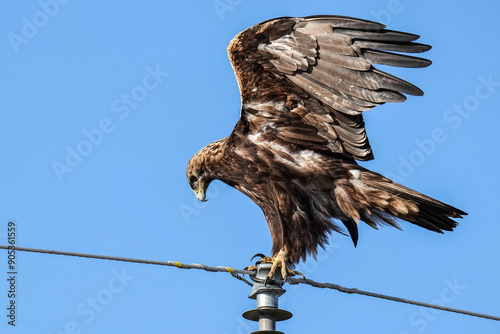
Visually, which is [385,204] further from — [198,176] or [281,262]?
[198,176]

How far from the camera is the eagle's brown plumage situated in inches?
273

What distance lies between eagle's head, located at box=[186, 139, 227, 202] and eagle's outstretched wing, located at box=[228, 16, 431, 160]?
1.65ft

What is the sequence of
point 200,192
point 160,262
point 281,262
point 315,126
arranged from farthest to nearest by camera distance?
point 200,192 → point 315,126 → point 281,262 → point 160,262

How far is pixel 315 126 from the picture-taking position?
7.27 metres

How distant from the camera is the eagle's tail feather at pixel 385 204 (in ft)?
22.5

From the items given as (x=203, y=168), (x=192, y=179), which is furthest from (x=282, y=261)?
(x=192, y=179)

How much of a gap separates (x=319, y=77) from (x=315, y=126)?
47cm

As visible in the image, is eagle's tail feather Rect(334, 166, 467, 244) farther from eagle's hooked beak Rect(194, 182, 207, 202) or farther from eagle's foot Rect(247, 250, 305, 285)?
eagle's hooked beak Rect(194, 182, 207, 202)

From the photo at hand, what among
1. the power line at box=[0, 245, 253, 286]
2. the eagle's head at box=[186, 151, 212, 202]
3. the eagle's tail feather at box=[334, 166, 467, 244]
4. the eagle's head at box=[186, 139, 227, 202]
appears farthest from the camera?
the eagle's head at box=[186, 151, 212, 202]

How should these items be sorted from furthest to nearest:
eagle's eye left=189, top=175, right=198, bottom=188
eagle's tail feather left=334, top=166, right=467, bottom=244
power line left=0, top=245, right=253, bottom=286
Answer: eagle's eye left=189, top=175, right=198, bottom=188
eagle's tail feather left=334, top=166, right=467, bottom=244
power line left=0, top=245, right=253, bottom=286

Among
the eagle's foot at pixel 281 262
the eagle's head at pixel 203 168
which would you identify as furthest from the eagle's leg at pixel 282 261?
the eagle's head at pixel 203 168

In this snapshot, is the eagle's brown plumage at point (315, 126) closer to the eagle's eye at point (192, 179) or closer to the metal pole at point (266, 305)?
the eagle's eye at point (192, 179)

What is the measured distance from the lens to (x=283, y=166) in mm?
7316

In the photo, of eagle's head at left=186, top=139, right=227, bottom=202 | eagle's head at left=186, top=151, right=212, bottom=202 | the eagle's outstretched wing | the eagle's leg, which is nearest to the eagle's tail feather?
the eagle's outstretched wing
